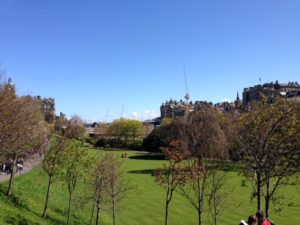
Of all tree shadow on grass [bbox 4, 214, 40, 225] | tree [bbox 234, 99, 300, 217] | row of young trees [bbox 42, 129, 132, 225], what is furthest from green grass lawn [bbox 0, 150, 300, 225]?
tree [bbox 234, 99, 300, 217]

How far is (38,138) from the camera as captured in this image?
34.2 m

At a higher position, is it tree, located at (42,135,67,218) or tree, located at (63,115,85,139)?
tree, located at (63,115,85,139)

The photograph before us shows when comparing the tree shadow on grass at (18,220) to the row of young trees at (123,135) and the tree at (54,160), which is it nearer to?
the tree at (54,160)

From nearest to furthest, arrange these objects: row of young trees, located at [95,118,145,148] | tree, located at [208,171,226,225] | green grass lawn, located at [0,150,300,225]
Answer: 1. tree, located at [208,171,226,225]
2. green grass lawn, located at [0,150,300,225]
3. row of young trees, located at [95,118,145,148]

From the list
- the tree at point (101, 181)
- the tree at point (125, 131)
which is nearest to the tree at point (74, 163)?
the tree at point (101, 181)

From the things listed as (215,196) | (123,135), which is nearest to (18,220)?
(215,196)

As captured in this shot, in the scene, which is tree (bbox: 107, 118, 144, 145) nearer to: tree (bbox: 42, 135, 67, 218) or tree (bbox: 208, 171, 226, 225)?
tree (bbox: 42, 135, 67, 218)

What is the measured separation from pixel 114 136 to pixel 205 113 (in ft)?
251

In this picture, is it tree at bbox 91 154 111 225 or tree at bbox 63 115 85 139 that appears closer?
tree at bbox 91 154 111 225

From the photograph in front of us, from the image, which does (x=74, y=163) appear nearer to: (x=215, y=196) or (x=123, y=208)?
(x=123, y=208)

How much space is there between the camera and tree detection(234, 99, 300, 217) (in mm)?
15430

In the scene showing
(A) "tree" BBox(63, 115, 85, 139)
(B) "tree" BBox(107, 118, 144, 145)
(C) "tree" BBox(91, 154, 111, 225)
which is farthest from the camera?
(B) "tree" BBox(107, 118, 144, 145)

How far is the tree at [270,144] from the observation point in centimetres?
1543

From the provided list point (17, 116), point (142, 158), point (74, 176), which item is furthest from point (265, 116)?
point (142, 158)
